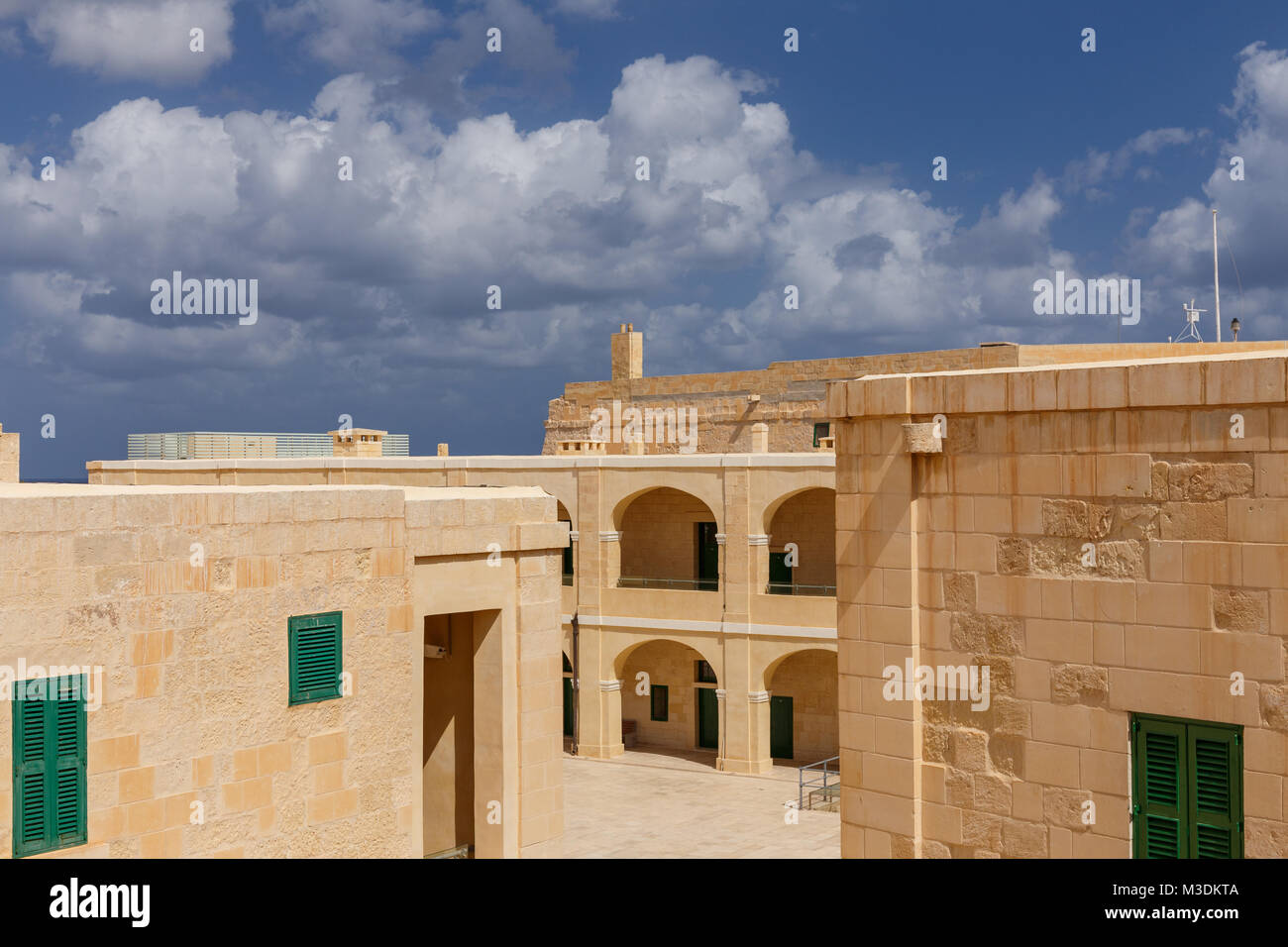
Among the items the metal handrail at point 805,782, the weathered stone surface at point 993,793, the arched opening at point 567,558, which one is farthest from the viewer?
the arched opening at point 567,558

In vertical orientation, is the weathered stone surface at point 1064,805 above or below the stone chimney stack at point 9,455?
below

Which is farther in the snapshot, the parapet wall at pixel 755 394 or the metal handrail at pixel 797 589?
the parapet wall at pixel 755 394

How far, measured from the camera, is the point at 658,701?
3512 centimetres

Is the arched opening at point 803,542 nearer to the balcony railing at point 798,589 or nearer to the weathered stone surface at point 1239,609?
the balcony railing at point 798,589

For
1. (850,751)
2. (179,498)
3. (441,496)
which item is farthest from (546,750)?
(179,498)

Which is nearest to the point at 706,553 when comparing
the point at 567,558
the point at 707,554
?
the point at 707,554

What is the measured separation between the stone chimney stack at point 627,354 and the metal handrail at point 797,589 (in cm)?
1311

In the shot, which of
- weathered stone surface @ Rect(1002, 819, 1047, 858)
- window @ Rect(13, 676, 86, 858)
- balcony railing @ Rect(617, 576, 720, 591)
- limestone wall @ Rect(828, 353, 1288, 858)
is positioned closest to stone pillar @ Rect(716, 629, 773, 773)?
balcony railing @ Rect(617, 576, 720, 591)

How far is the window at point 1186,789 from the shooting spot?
8188 mm

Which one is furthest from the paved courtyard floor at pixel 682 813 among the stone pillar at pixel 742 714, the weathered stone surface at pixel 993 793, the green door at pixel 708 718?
the weathered stone surface at pixel 993 793

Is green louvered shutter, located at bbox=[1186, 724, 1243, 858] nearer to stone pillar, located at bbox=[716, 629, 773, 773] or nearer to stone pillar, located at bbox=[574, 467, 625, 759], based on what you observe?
stone pillar, located at bbox=[716, 629, 773, 773]

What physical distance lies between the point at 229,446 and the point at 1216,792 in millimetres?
34895

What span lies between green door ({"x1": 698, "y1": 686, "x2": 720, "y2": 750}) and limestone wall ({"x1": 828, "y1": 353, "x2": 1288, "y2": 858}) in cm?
2441
